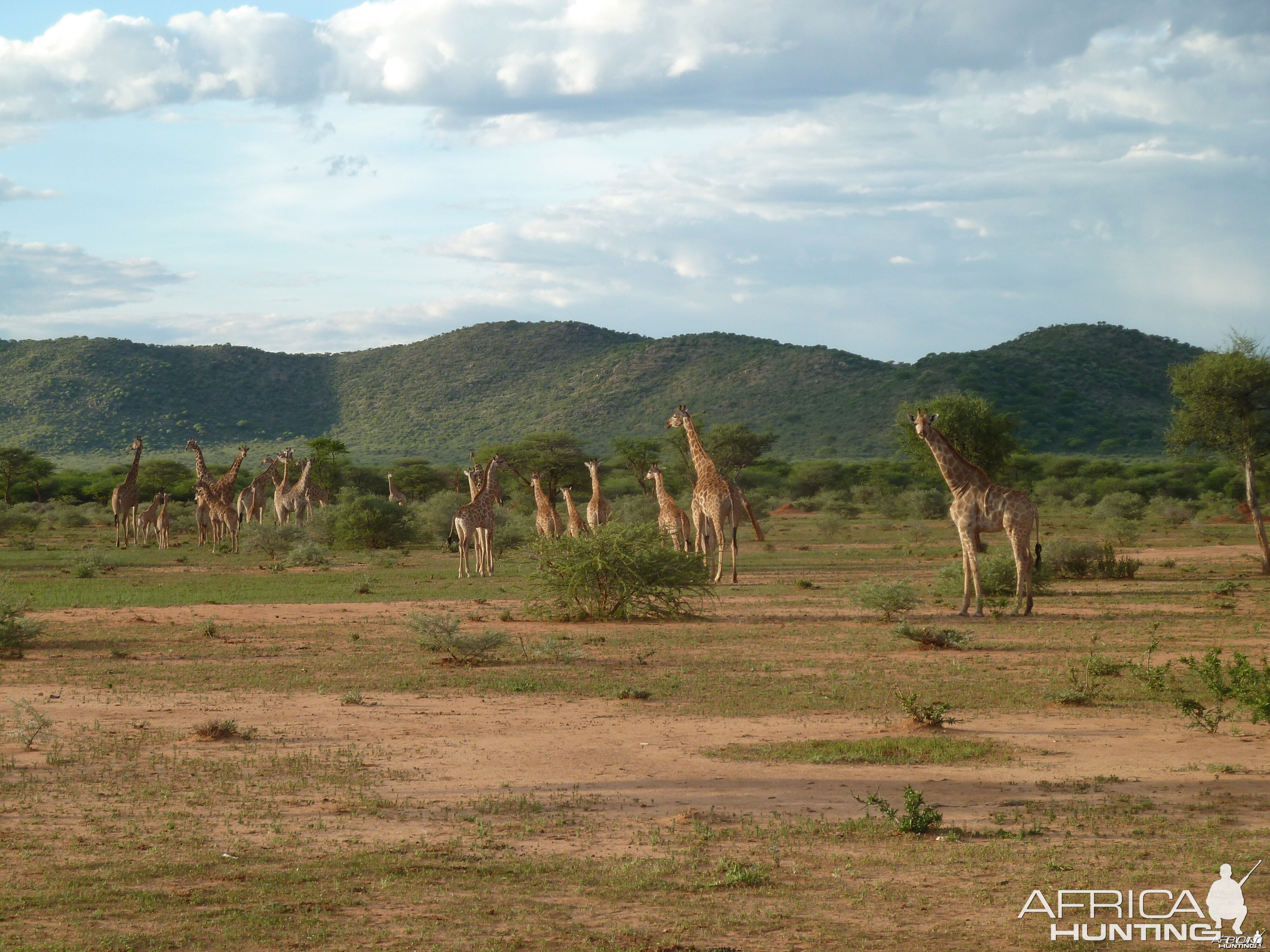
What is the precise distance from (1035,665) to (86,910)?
32.4ft

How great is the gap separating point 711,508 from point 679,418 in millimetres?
3145

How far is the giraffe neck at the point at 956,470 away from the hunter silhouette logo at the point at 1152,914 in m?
12.1

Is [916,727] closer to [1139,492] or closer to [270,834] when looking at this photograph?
[270,834]

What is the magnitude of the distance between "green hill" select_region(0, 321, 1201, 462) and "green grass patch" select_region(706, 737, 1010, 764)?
6148 centimetres

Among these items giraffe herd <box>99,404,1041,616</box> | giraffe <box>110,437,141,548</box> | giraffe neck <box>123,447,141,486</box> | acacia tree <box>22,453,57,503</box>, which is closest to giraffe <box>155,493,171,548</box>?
giraffe herd <box>99,404,1041,616</box>

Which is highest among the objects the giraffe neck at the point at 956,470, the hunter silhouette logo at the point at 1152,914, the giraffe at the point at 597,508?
the giraffe neck at the point at 956,470

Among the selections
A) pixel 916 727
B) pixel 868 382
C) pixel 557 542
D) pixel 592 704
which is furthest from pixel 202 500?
pixel 868 382

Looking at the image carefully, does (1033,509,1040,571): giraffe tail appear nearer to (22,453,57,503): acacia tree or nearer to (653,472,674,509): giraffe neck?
(653,472,674,509): giraffe neck

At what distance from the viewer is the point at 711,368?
8725 centimetres

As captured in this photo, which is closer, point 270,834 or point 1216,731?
point 270,834

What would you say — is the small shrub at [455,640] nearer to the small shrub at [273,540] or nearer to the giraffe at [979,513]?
the giraffe at [979,513]

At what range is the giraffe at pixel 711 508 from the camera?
22.7 metres

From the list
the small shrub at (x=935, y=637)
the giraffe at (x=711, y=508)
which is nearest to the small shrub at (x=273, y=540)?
the giraffe at (x=711, y=508)

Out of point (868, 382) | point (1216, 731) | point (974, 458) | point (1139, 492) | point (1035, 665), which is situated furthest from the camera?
point (868, 382)
